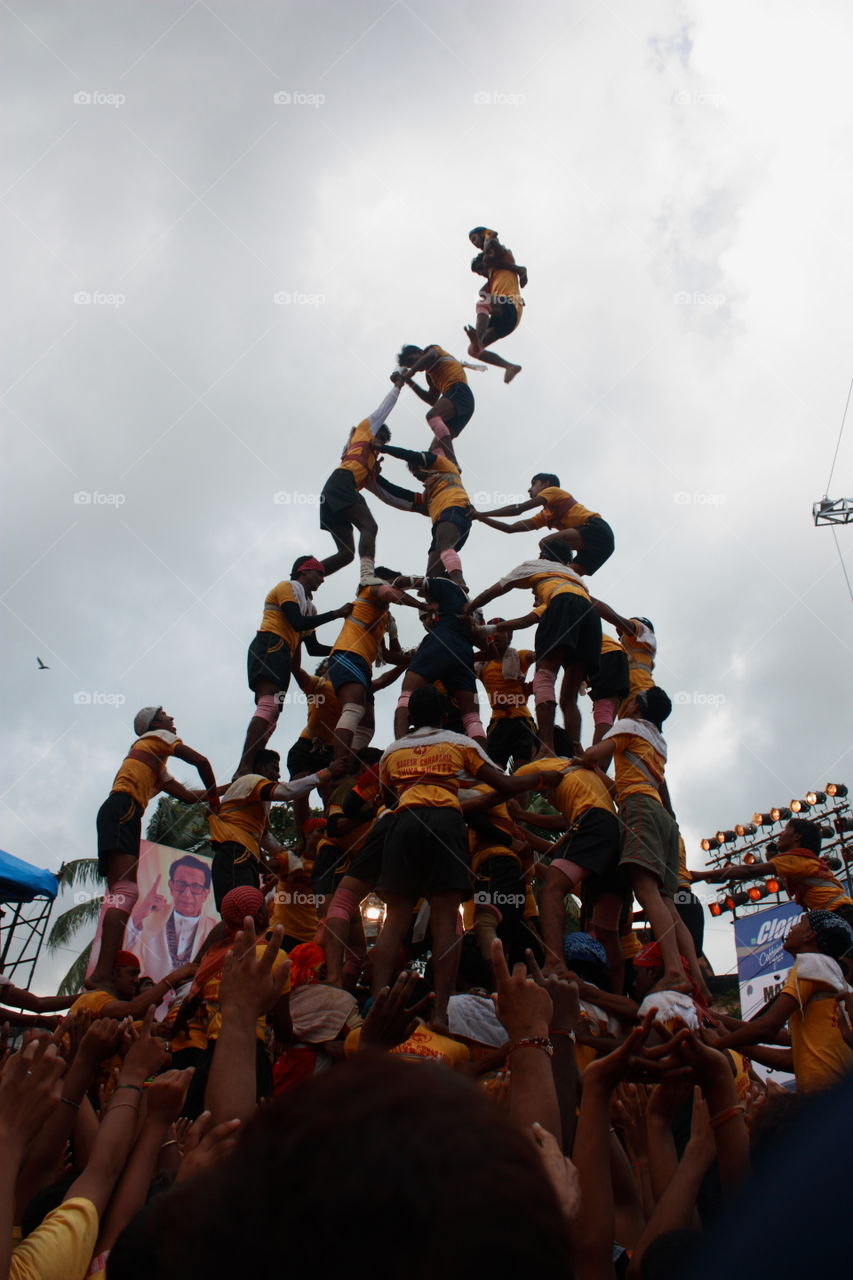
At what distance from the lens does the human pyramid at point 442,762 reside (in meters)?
5.46

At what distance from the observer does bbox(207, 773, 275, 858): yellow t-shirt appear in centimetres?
718

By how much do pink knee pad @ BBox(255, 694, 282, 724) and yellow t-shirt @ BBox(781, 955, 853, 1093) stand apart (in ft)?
17.7

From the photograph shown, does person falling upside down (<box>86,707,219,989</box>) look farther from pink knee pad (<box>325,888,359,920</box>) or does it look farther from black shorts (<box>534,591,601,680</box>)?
black shorts (<box>534,591,601,680</box>)

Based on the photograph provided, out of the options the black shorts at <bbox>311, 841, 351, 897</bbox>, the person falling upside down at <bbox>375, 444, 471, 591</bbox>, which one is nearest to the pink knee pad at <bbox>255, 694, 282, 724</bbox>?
the black shorts at <bbox>311, 841, 351, 897</bbox>

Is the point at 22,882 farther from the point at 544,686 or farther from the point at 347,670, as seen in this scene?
the point at 544,686

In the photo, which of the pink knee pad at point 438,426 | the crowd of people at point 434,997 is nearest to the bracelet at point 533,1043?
the crowd of people at point 434,997

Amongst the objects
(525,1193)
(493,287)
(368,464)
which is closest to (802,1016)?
(525,1193)

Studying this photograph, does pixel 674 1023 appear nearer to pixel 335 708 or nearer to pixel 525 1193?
pixel 525 1193

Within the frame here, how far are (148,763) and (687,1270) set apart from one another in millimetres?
7095

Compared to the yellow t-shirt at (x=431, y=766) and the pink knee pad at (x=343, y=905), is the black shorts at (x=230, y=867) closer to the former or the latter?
the pink knee pad at (x=343, y=905)

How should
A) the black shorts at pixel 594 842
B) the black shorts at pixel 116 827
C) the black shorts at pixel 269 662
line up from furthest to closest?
the black shorts at pixel 269 662
the black shorts at pixel 116 827
the black shorts at pixel 594 842

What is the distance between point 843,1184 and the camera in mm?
650

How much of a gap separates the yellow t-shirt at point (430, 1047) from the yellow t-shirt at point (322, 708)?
517 centimetres

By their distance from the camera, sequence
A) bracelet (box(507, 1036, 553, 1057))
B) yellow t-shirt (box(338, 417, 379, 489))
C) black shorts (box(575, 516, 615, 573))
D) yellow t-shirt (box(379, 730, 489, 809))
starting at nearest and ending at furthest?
bracelet (box(507, 1036, 553, 1057)) → yellow t-shirt (box(379, 730, 489, 809)) → black shorts (box(575, 516, 615, 573)) → yellow t-shirt (box(338, 417, 379, 489))
